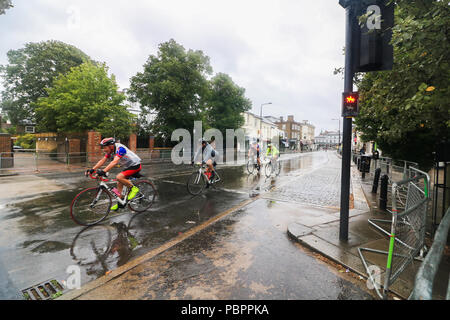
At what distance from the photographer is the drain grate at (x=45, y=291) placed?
2723mm

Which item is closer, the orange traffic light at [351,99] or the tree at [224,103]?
the orange traffic light at [351,99]

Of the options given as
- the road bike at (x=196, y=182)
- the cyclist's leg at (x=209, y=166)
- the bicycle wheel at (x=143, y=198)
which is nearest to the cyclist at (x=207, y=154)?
the cyclist's leg at (x=209, y=166)

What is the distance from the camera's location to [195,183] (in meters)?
8.41

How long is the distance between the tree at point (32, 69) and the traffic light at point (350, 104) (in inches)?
1487

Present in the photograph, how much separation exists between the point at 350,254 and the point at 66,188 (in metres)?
9.85

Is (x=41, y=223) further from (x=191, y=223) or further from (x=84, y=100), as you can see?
(x=84, y=100)

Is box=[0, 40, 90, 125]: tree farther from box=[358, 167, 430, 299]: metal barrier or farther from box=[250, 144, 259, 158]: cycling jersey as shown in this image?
box=[358, 167, 430, 299]: metal barrier

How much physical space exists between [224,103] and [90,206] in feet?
105

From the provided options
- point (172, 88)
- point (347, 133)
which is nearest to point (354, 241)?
point (347, 133)

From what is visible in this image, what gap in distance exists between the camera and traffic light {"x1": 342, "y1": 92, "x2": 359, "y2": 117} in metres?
4.09

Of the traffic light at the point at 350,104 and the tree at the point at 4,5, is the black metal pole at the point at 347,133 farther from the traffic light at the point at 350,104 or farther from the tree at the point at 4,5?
the tree at the point at 4,5

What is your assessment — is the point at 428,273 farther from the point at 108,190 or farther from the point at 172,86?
the point at 172,86
